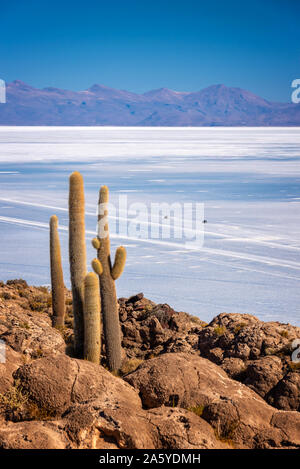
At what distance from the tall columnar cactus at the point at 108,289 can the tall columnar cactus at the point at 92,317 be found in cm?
37

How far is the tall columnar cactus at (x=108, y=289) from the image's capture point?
27.5ft

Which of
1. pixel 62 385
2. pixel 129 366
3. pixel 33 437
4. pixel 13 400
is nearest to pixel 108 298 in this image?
pixel 129 366

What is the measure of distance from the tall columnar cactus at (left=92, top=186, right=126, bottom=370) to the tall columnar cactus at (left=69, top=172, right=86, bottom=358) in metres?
0.28

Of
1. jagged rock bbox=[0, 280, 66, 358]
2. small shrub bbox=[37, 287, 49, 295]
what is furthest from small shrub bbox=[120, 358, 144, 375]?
small shrub bbox=[37, 287, 49, 295]

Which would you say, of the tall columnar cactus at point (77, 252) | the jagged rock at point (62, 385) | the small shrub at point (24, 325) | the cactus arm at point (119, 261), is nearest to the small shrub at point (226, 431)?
the jagged rock at point (62, 385)

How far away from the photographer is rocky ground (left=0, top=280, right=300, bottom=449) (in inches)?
209

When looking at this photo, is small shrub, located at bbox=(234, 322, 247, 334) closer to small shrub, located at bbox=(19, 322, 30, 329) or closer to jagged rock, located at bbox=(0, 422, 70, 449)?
small shrub, located at bbox=(19, 322, 30, 329)

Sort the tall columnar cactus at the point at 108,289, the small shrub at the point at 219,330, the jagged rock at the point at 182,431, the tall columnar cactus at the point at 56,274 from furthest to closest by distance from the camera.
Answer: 1. the tall columnar cactus at the point at 56,274
2. the small shrub at the point at 219,330
3. the tall columnar cactus at the point at 108,289
4. the jagged rock at the point at 182,431

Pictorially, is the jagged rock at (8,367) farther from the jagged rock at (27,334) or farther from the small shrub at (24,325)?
the small shrub at (24,325)

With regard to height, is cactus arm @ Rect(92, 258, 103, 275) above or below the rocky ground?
above

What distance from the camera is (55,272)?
32.9 ft
